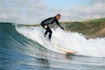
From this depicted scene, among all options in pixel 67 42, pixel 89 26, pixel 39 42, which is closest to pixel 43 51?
pixel 39 42

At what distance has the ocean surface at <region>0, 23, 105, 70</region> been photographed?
12424 millimetres

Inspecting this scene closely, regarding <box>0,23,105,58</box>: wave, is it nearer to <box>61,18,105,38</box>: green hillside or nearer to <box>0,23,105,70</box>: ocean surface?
<box>0,23,105,70</box>: ocean surface

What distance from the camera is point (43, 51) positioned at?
1625 centimetres

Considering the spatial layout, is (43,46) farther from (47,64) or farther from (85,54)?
(47,64)

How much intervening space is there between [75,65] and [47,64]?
1.17m

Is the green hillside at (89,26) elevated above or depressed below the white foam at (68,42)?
above

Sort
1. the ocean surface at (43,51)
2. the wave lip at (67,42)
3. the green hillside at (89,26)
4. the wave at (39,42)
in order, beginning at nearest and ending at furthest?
the ocean surface at (43,51)
the wave at (39,42)
the wave lip at (67,42)
the green hillside at (89,26)

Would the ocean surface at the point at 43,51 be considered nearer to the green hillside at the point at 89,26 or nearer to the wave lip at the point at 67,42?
the wave lip at the point at 67,42

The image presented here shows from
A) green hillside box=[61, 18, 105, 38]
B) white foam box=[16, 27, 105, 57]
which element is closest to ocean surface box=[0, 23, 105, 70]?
white foam box=[16, 27, 105, 57]

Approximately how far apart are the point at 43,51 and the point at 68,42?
3.43m

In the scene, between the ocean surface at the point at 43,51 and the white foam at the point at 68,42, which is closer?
the ocean surface at the point at 43,51

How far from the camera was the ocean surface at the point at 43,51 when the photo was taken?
12.4 meters

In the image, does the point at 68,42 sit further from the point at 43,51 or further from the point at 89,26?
the point at 89,26

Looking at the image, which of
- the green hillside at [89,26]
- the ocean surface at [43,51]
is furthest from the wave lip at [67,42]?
the green hillside at [89,26]
